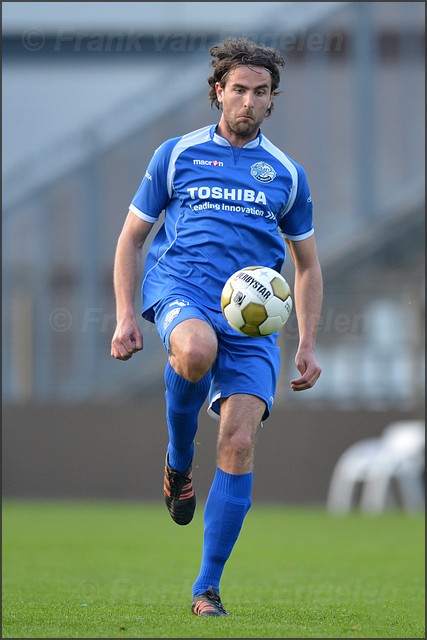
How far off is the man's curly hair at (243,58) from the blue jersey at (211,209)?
0.25m

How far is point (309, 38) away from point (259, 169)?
12.7 meters

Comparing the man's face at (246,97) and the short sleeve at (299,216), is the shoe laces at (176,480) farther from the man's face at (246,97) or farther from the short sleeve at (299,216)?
the man's face at (246,97)

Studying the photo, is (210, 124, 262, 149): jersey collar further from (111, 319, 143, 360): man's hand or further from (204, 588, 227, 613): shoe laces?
(204, 588, 227, 613): shoe laces

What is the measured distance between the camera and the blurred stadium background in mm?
15727

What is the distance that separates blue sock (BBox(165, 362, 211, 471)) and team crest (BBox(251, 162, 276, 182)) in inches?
36.3

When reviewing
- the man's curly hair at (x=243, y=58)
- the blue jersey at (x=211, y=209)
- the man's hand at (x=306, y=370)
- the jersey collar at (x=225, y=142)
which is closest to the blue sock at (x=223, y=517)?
the man's hand at (x=306, y=370)

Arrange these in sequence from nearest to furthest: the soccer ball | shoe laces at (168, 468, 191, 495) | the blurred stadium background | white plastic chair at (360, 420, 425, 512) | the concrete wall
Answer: the soccer ball → shoe laces at (168, 468, 191, 495) → white plastic chair at (360, 420, 425, 512) → the concrete wall → the blurred stadium background

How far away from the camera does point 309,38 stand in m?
17.5

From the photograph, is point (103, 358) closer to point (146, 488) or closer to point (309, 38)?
point (146, 488)

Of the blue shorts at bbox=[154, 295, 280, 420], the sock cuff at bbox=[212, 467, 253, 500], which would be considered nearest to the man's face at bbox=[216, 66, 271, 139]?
the blue shorts at bbox=[154, 295, 280, 420]

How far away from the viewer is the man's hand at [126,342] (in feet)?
16.8

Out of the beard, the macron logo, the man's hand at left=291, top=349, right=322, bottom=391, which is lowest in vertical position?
the man's hand at left=291, top=349, right=322, bottom=391

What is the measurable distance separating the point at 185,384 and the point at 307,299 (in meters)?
0.85

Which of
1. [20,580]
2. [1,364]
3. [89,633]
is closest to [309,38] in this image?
[1,364]
